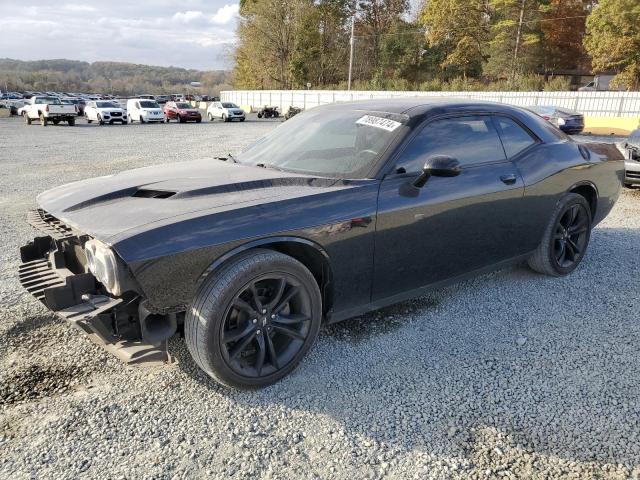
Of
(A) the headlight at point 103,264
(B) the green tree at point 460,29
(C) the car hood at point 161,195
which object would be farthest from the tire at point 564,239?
(B) the green tree at point 460,29

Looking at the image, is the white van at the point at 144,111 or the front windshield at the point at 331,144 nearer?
the front windshield at the point at 331,144

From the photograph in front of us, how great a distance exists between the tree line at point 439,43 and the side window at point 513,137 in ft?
99.3

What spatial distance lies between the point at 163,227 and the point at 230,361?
0.79 meters

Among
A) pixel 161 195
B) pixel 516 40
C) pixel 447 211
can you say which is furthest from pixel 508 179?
pixel 516 40

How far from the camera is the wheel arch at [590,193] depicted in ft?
14.5

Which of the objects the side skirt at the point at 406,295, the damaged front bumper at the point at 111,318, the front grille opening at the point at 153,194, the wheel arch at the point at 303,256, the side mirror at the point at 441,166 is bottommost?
the side skirt at the point at 406,295

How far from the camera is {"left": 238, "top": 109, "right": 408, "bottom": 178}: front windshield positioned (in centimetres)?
315

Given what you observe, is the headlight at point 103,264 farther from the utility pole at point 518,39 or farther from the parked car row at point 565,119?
the utility pole at point 518,39

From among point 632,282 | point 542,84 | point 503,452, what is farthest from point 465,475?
point 542,84

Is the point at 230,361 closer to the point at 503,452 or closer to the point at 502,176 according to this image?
the point at 503,452

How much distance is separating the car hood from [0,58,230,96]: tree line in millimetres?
106829

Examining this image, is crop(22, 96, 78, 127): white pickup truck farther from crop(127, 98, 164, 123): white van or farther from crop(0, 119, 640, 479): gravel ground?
crop(0, 119, 640, 479): gravel ground

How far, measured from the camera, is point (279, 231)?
103 inches

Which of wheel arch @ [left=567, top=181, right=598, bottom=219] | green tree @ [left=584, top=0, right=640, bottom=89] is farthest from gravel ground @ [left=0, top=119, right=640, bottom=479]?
green tree @ [left=584, top=0, right=640, bottom=89]
